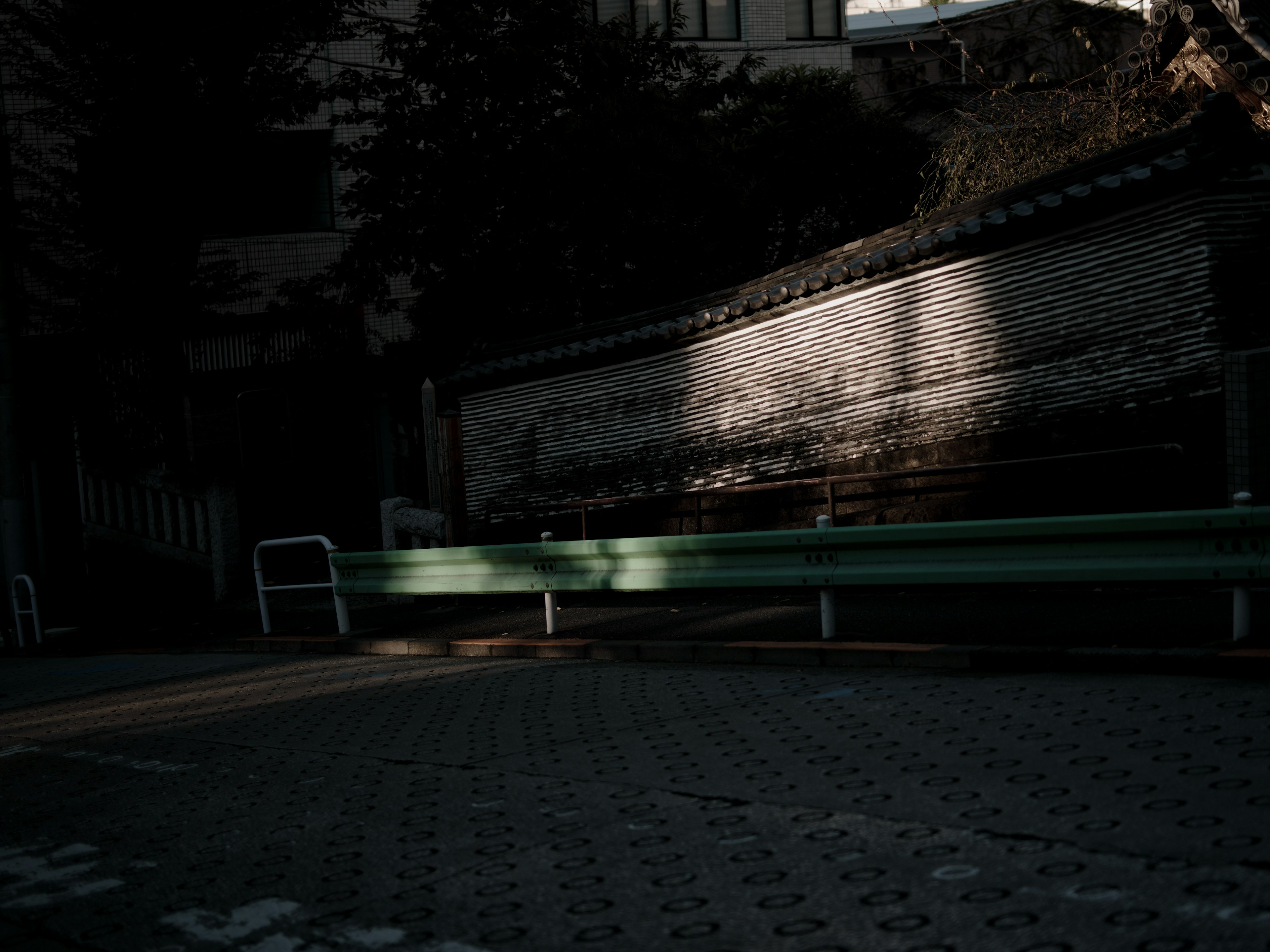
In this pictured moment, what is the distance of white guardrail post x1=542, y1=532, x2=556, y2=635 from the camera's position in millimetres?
10578

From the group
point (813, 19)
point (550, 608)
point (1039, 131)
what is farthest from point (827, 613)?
point (813, 19)

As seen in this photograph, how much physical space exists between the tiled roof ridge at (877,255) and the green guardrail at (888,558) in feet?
13.3

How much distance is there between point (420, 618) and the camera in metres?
13.3

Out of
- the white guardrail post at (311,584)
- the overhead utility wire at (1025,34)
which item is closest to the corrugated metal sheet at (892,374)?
the white guardrail post at (311,584)

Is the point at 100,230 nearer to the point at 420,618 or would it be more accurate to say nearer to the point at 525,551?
the point at 420,618

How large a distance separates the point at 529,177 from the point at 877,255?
27.4 ft

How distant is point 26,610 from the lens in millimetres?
17781

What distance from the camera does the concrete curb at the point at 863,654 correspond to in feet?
21.1

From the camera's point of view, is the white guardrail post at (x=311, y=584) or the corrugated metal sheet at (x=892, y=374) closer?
the corrugated metal sheet at (x=892, y=374)

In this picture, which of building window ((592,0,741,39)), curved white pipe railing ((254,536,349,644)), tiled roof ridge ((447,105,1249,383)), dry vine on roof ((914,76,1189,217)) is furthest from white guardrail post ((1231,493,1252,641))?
building window ((592,0,741,39))

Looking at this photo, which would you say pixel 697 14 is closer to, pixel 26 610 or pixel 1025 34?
pixel 1025 34

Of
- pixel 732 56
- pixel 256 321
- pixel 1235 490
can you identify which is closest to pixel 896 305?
pixel 1235 490

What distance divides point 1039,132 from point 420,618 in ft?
32.8

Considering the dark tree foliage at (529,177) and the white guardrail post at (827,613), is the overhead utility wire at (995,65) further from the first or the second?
the white guardrail post at (827,613)
